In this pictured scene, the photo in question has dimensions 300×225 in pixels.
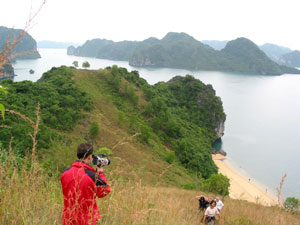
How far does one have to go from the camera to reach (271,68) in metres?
195

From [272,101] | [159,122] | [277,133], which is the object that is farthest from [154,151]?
[272,101]

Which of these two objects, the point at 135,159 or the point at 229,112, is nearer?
the point at 135,159

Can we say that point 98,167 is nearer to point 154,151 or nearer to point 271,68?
point 154,151

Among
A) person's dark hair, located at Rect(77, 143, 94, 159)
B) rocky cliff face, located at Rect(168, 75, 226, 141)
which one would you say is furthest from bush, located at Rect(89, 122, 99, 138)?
rocky cliff face, located at Rect(168, 75, 226, 141)

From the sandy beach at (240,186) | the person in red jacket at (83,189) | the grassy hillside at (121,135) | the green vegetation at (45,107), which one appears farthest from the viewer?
the sandy beach at (240,186)

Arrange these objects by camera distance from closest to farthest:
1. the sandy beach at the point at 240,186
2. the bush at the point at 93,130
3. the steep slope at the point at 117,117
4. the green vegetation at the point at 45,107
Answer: the green vegetation at the point at 45,107 → the steep slope at the point at 117,117 → the bush at the point at 93,130 → the sandy beach at the point at 240,186

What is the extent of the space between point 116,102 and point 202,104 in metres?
27.5

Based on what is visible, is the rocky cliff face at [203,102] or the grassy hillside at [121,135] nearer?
the grassy hillside at [121,135]

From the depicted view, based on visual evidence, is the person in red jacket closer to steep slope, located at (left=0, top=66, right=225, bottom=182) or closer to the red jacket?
the red jacket

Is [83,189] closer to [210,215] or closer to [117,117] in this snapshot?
[210,215]

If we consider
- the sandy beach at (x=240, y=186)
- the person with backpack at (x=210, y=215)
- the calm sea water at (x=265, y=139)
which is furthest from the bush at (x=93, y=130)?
the calm sea water at (x=265, y=139)

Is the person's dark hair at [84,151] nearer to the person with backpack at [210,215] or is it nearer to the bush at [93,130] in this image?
the person with backpack at [210,215]

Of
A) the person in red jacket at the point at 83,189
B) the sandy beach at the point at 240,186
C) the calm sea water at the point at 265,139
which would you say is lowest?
the sandy beach at the point at 240,186

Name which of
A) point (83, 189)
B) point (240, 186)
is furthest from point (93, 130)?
point (240, 186)
